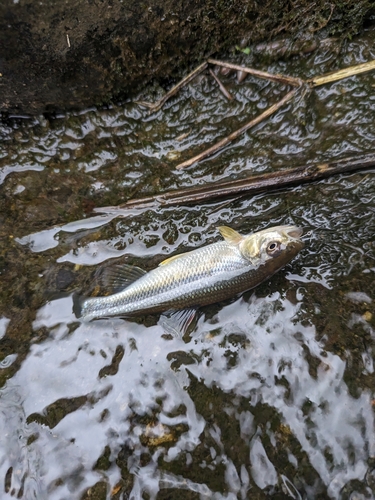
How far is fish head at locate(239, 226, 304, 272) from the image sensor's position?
3318 mm

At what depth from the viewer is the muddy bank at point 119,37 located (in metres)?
3.71

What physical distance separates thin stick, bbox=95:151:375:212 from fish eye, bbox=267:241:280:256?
0.89 meters

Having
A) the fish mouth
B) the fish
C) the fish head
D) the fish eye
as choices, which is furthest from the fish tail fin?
the fish mouth

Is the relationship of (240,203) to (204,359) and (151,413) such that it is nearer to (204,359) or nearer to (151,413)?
(204,359)

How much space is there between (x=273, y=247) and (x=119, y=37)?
9.33 feet

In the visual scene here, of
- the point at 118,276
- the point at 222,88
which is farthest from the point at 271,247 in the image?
the point at 222,88

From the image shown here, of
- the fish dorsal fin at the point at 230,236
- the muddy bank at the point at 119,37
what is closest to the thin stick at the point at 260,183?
the fish dorsal fin at the point at 230,236

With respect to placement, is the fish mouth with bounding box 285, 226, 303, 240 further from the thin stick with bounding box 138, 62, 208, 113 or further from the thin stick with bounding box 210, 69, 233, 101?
the thin stick with bounding box 138, 62, 208, 113

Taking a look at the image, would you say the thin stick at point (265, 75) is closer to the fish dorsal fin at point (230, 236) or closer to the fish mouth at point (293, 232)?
the fish mouth at point (293, 232)

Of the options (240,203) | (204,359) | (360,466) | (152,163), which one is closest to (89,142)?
(152,163)

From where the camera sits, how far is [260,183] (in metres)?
3.95

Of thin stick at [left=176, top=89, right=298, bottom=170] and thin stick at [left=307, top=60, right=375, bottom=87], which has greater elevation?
thin stick at [left=307, top=60, right=375, bottom=87]

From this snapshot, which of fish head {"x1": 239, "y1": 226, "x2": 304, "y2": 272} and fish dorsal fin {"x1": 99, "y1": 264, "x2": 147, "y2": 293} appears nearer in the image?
fish head {"x1": 239, "y1": 226, "x2": 304, "y2": 272}

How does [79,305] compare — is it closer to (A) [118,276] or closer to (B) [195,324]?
(A) [118,276]
